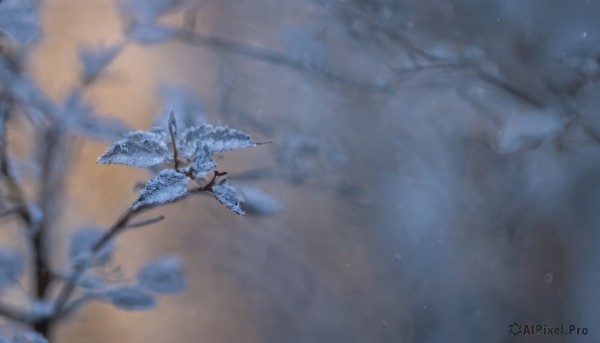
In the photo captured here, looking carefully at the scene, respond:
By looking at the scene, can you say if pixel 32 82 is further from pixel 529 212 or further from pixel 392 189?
pixel 529 212

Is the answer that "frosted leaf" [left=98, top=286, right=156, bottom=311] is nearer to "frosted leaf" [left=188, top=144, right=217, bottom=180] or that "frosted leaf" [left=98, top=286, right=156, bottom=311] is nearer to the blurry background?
the blurry background

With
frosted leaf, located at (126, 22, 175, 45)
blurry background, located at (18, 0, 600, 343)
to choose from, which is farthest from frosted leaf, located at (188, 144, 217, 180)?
frosted leaf, located at (126, 22, 175, 45)

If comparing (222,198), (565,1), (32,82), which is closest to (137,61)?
(32,82)

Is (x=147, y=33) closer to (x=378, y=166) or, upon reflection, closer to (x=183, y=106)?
(x=183, y=106)

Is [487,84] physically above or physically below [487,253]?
above

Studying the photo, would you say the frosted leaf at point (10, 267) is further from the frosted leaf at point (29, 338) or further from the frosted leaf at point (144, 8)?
the frosted leaf at point (144, 8)

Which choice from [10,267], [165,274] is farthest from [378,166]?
[10,267]
